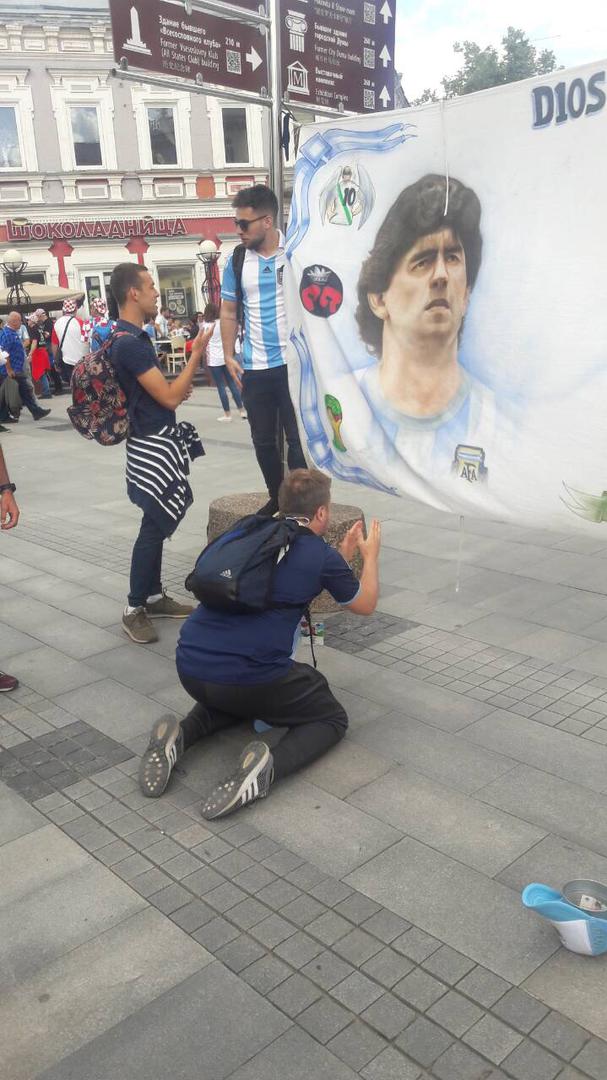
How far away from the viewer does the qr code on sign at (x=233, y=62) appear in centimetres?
542

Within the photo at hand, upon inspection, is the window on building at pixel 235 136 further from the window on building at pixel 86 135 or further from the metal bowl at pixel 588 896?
the metal bowl at pixel 588 896

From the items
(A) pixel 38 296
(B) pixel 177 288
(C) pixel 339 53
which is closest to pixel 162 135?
(B) pixel 177 288

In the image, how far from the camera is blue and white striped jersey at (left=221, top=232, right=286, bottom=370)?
212 inches

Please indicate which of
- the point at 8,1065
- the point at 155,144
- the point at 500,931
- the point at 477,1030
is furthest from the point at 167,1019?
the point at 155,144

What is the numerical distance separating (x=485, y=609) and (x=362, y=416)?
54.6 inches

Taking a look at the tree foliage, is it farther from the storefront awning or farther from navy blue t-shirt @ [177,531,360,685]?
navy blue t-shirt @ [177,531,360,685]

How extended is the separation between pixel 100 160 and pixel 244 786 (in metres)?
27.9

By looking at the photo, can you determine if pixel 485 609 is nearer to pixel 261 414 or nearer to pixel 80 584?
pixel 261 414

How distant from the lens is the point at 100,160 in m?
27.4

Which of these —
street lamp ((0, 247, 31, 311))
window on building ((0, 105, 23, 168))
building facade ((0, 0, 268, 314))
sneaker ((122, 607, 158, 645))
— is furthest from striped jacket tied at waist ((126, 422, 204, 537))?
window on building ((0, 105, 23, 168))

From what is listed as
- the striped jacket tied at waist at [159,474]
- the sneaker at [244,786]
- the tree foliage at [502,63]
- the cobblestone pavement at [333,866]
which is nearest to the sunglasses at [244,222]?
the striped jacket tied at waist at [159,474]

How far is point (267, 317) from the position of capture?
17.9 ft

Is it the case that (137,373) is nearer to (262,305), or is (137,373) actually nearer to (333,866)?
(262,305)

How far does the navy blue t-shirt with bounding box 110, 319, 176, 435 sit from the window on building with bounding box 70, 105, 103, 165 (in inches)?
995
